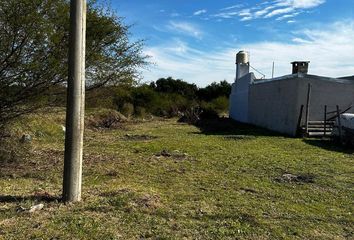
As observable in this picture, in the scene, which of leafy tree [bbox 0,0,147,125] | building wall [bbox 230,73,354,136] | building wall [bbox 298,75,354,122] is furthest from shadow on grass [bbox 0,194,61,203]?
building wall [bbox 298,75,354,122]

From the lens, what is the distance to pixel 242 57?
113 feet

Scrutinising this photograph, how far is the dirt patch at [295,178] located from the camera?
852 cm

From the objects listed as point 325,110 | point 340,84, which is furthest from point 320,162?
point 340,84

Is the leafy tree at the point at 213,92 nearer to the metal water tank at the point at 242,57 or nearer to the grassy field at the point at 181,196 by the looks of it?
the metal water tank at the point at 242,57

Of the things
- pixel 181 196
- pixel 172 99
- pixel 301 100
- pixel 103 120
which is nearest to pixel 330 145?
pixel 301 100

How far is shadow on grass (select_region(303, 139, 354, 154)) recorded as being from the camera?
14.1m

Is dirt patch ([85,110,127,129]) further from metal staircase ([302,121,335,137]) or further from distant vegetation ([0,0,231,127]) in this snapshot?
distant vegetation ([0,0,231,127])

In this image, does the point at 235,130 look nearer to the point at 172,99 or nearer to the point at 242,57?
the point at 242,57

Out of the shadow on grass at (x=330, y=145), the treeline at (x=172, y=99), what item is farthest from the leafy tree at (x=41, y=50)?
the treeline at (x=172, y=99)

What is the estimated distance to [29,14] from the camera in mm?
7758

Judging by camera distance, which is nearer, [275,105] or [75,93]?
[75,93]

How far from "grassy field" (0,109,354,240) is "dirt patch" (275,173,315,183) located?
0.06 ft

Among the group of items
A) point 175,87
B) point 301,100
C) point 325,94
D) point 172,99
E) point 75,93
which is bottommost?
point 172,99

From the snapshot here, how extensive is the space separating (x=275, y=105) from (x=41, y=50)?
16.3 m
